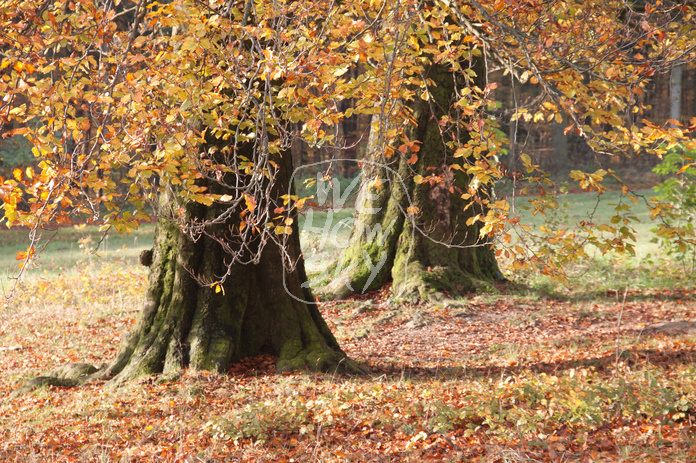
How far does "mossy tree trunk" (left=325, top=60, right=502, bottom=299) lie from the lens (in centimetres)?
868

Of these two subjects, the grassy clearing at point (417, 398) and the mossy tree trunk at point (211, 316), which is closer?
the grassy clearing at point (417, 398)

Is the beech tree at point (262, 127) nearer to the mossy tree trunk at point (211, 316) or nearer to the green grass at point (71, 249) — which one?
the mossy tree trunk at point (211, 316)

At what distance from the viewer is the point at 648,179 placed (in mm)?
26922

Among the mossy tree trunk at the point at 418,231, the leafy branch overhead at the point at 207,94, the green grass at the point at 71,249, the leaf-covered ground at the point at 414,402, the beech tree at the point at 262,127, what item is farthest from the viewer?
the green grass at the point at 71,249

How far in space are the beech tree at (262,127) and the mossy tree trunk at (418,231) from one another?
0.03 m

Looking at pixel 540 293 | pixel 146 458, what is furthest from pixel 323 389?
pixel 540 293

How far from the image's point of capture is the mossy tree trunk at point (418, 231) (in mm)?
8680

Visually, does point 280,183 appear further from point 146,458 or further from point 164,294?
point 146,458

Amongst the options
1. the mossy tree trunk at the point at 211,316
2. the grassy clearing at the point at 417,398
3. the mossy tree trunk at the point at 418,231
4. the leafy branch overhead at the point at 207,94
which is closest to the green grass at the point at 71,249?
the grassy clearing at the point at 417,398

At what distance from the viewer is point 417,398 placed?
15.7 feet

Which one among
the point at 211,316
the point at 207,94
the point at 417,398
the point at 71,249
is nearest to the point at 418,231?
the point at 211,316

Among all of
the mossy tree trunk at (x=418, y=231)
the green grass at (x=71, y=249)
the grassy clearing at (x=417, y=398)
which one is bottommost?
the grassy clearing at (x=417, y=398)

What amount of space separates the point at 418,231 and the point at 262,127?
5.71 meters

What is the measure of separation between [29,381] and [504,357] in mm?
4911
